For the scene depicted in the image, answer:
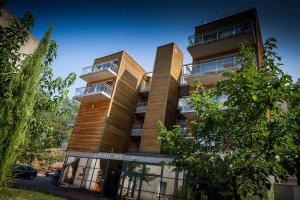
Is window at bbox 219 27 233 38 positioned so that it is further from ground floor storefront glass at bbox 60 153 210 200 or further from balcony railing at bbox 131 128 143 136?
balcony railing at bbox 131 128 143 136

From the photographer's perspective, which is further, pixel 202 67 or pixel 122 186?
pixel 202 67

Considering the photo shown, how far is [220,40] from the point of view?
64.1 feet

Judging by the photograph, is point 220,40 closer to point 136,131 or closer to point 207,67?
point 207,67

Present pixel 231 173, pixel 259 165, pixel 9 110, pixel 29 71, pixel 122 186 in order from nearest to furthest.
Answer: pixel 259 165, pixel 231 173, pixel 9 110, pixel 29 71, pixel 122 186

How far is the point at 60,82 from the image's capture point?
8336 mm

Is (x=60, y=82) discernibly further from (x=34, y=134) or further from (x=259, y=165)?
(x=259, y=165)

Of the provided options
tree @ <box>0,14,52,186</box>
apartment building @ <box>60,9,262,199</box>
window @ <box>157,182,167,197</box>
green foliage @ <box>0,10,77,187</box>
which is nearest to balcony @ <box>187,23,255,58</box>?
apartment building @ <box>60,9,262,199</box>

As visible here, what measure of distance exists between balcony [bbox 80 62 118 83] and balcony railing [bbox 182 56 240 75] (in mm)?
8923

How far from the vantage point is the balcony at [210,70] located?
1804 centimetres

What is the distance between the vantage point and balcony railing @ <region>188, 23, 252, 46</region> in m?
19.1

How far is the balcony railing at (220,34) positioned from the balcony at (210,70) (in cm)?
244

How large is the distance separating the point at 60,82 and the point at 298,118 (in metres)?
8.04

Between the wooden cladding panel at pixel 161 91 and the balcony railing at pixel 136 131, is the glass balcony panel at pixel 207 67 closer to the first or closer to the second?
the wooden cladding panel at pixel 161 91

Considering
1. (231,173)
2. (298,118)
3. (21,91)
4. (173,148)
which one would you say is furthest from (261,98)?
(21,91)
